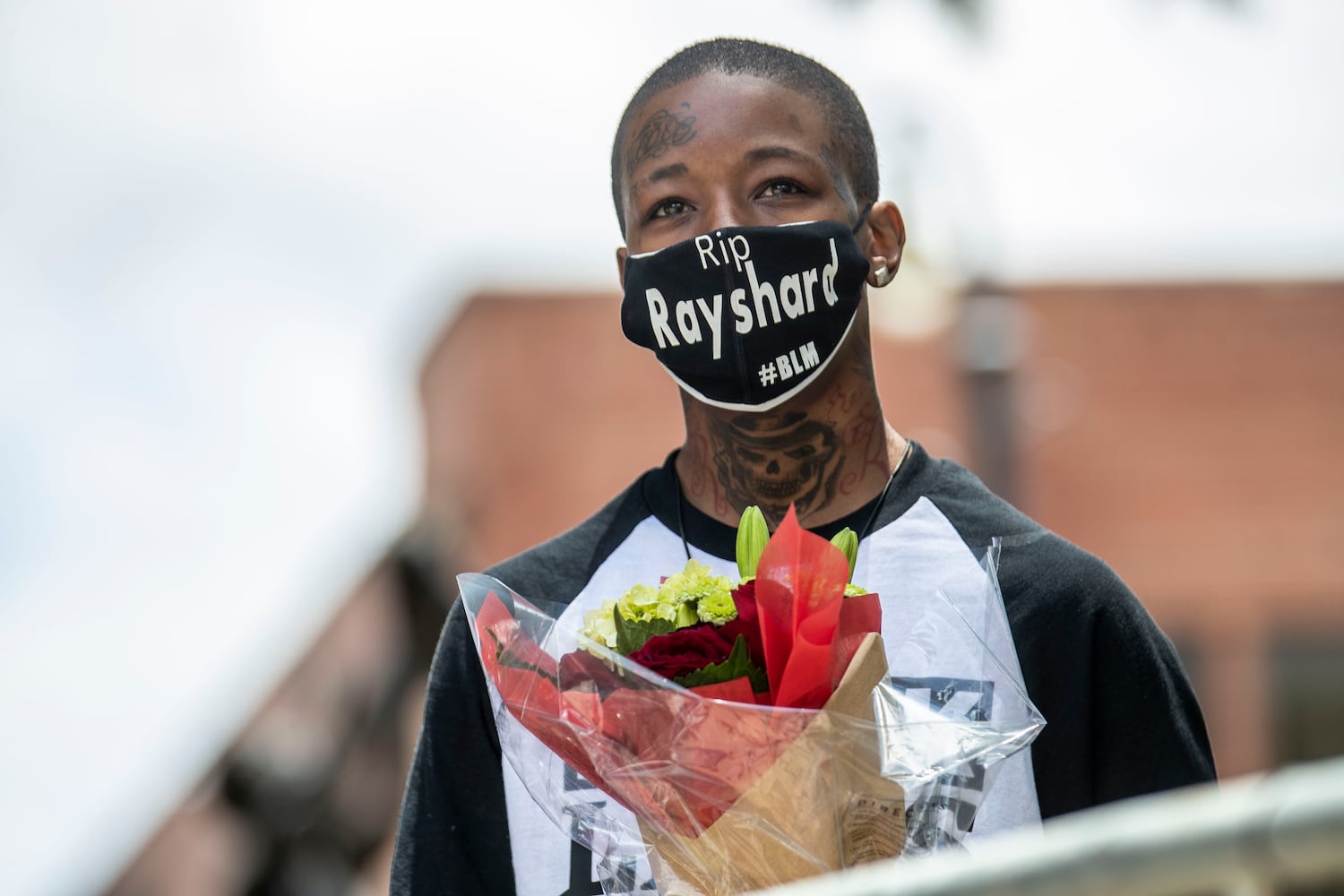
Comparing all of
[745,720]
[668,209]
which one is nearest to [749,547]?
[745,720]

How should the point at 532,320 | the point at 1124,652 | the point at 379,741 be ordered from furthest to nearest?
the point at 532,320 → the point at 379,741 → the point at 1124,652

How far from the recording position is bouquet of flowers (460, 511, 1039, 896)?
6.70 ft

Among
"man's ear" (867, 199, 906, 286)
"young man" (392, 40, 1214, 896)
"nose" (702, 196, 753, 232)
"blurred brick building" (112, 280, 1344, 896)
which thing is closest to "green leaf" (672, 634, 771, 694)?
"young man" (392, 40, 1214, 896)

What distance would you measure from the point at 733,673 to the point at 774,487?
0.83 m

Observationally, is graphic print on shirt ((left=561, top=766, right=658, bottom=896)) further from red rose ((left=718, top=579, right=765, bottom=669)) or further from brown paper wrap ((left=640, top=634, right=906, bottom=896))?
red rose ((left=718, top=579, right=765, bottom=669))

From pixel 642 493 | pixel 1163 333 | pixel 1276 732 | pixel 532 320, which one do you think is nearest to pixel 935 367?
pixel 1163 333

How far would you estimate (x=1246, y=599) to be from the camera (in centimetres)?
1919

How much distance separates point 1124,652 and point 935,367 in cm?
1584

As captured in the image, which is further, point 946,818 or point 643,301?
point 643,301

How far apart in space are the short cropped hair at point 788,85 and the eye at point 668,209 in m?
0.16

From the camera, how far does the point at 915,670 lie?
2391 mm

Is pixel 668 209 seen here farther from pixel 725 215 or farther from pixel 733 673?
pixel 733 673

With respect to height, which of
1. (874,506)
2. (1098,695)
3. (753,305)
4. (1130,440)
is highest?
(753,305)

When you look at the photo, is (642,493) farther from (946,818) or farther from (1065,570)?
(946,818)
